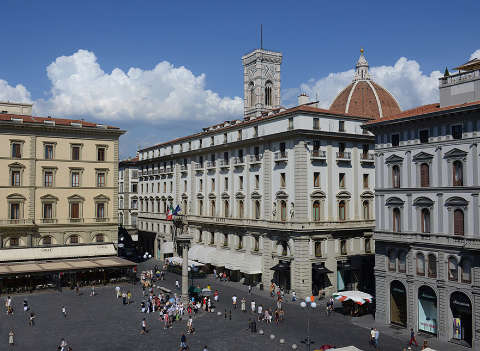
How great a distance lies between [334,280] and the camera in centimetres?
5347

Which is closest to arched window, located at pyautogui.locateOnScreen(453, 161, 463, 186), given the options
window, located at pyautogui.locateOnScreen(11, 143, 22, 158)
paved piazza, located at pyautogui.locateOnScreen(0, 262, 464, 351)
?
paved piazza, located at pyautogui.locateOnScreen(0, 262, 464, 351)

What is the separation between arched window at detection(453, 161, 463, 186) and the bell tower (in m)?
96.0

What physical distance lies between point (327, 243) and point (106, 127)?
34416 mm

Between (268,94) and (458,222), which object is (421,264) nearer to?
(458,222)

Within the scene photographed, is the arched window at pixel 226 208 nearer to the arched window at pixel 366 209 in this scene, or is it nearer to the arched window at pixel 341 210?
the arched window at pixel 341 210

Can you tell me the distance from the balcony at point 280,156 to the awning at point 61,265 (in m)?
21.5

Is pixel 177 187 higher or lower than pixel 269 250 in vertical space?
higher

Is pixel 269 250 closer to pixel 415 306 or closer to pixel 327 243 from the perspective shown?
pixel 327 243

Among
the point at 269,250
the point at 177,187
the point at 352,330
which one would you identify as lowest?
the point at 352,330

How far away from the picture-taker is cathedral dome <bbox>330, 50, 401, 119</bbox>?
270ft

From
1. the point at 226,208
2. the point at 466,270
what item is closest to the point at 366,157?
the point at 226,208

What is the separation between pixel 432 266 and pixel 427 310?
360 cm

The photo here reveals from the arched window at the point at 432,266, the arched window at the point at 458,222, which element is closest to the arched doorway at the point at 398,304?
the arched window at the point at 432,266

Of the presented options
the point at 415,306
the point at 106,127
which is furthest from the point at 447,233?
the point at 106,127
